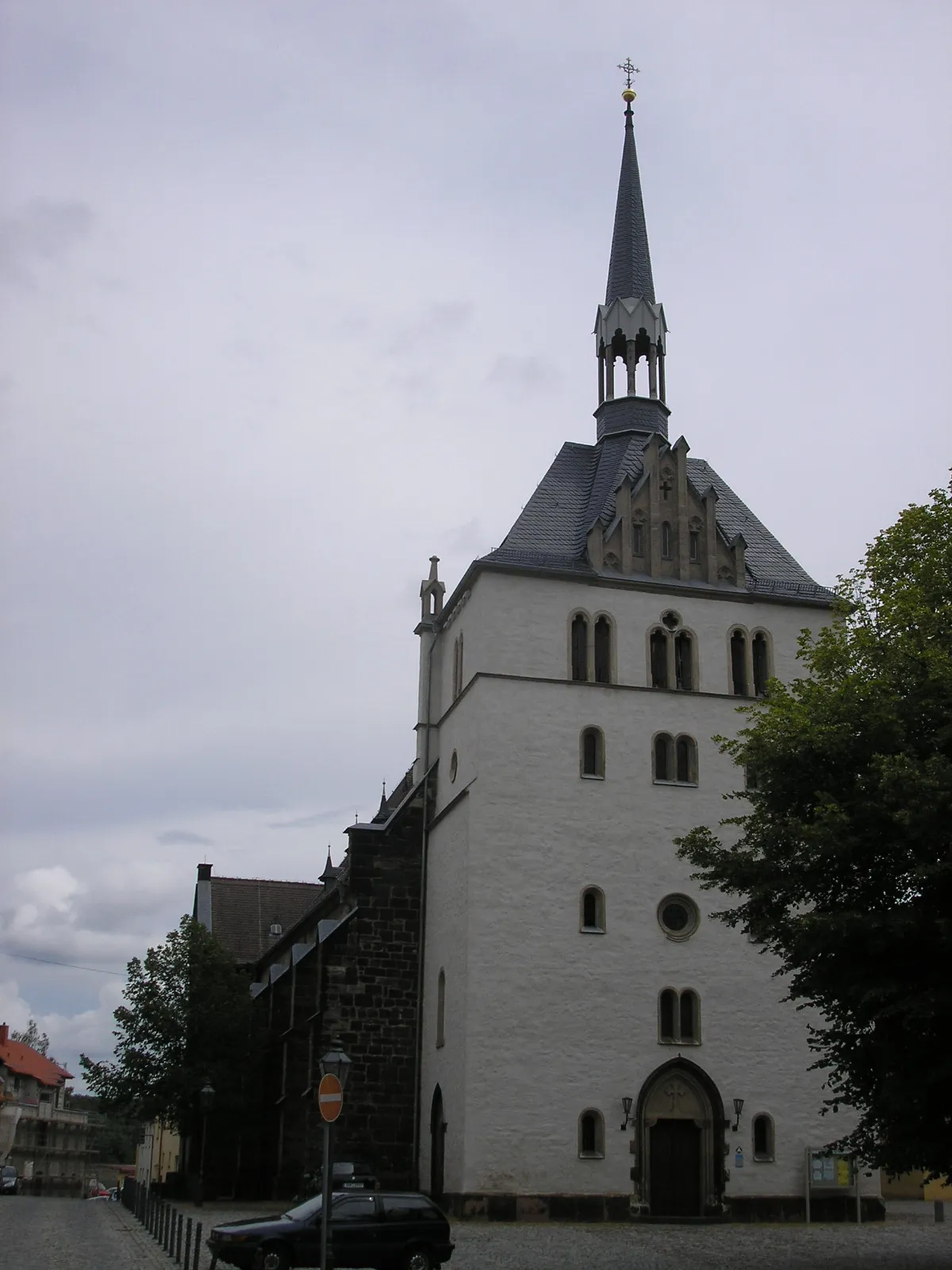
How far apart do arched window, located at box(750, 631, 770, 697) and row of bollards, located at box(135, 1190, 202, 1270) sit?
1781cm

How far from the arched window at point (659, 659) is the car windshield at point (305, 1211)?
1637cm

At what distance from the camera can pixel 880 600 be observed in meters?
21.8

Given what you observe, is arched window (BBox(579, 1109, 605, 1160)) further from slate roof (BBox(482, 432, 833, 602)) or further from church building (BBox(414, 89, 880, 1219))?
slate roof (BBox(482, 432, 833, 602))

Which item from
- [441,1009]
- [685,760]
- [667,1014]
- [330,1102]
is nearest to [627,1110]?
[667,1014]

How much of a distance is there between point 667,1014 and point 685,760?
6009 mm

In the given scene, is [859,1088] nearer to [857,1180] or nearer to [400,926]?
[857,1180]

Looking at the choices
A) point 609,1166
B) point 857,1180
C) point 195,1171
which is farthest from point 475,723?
point 195,1171

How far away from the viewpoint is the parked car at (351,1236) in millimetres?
20188

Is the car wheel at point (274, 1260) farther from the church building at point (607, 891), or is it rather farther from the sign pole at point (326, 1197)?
the church building at point (607, 891)

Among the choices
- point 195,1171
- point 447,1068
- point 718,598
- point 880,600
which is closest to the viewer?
point 880,600

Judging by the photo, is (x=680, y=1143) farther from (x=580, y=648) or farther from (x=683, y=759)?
(x=580, y=648)

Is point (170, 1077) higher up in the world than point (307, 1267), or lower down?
higher up

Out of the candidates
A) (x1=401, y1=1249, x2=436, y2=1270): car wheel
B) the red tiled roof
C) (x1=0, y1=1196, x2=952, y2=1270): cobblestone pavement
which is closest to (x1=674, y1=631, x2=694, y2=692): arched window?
(x1=0, y1=1196, x2=952, y2=1270): cobblestone pavement

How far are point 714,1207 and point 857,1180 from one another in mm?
3103
